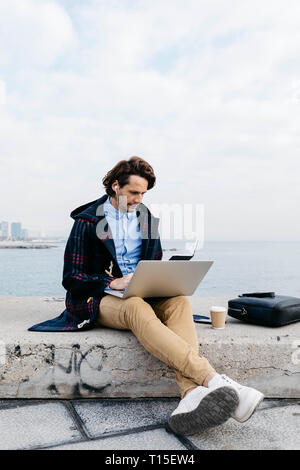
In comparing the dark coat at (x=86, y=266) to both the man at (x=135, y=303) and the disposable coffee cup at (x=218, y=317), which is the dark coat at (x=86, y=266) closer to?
the man at (x=135, y=303)

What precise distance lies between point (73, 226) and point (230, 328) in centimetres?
118

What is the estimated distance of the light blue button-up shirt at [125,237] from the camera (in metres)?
2.94

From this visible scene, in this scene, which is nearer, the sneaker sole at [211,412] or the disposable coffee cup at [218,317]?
the sneaker sole at [211,412]

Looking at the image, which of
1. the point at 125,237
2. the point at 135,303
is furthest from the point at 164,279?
the point at 125,237

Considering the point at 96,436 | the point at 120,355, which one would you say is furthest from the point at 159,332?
the point at 96,436

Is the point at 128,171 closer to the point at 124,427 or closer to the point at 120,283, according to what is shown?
the point at 120,283

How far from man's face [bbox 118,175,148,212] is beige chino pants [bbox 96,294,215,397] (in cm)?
65

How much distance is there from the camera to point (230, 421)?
2178mm

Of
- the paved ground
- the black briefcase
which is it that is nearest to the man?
the paved ground

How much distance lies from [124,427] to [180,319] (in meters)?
0.63

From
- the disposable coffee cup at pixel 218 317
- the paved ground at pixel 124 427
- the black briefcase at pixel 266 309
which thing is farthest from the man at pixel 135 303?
the black briefcase at pixel 266 309

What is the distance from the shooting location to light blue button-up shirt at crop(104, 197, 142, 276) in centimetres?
294

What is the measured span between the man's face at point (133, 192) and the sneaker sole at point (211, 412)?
1.42 metres

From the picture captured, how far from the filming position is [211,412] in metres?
1.91
